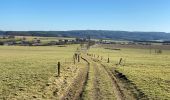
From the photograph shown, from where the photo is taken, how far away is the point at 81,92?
23.7m

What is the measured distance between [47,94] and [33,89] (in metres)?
2.04

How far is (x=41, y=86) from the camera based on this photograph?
2592cm

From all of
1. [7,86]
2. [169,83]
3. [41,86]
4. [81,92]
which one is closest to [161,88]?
[169,83]

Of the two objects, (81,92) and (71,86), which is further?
(71,86)

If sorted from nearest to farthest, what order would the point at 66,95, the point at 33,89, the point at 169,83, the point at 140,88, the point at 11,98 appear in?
the point at 11,98
the point at 66,95
the point at 33,89
the point at 140,88
the point at 169,83

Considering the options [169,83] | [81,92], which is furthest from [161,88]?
[81,92]

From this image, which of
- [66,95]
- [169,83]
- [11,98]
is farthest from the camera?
[169,83]

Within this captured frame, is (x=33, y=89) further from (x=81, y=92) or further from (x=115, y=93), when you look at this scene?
(x=115, y=93)

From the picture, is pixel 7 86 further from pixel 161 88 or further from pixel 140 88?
pixel 161 88

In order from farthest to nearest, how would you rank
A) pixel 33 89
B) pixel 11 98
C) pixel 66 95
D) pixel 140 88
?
pixel 140 88 → pixel 33 89 → pixel 66 95 → pixel 11 98

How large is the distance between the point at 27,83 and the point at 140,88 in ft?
30.1

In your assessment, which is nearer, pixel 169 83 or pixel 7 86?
pixel 7 86

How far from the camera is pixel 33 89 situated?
80.0 feet

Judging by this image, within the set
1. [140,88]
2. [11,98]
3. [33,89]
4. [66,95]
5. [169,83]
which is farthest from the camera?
[169,83]
